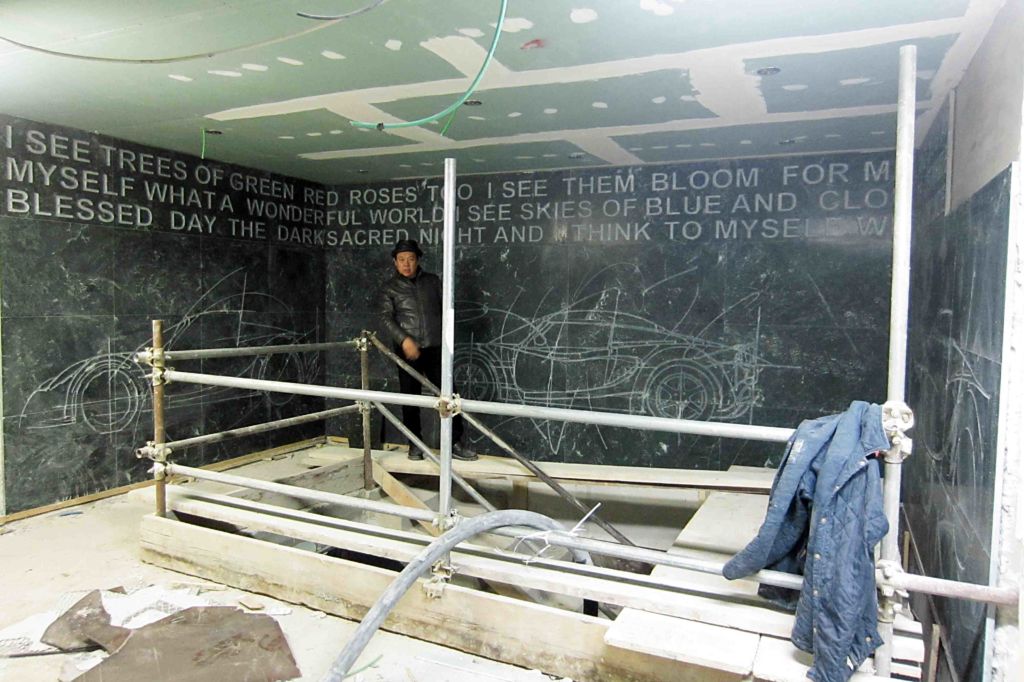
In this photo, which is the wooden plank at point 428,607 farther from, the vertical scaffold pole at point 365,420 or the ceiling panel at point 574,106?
the ceiling panel at point 574,106

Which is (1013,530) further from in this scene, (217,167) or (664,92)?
(217,167)

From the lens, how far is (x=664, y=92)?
118 inches

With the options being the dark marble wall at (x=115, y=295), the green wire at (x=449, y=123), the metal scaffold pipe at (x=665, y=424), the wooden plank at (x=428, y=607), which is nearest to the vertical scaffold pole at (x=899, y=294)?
the metal scaffold pipe at (x=665, y=424)

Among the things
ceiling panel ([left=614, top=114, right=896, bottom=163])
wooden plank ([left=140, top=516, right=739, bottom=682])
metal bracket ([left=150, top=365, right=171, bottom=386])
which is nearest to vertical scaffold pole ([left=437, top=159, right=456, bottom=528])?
wooden plank ([left=140, top=516, right=739, bottom=682])

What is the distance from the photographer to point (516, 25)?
229cm

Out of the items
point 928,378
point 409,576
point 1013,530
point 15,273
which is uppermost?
point 15,273

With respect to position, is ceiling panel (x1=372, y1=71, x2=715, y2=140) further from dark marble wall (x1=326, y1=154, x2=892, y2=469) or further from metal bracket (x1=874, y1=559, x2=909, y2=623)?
metal bracket (x1=874, y1=559, x2=909, y2=623)

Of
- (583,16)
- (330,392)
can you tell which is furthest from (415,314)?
(583,16)

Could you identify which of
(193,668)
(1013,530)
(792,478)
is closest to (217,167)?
(193,668)

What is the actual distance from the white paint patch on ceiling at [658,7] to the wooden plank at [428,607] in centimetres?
198

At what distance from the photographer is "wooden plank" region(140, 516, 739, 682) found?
204 centimetres

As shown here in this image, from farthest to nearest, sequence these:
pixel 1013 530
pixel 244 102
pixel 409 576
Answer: pixel 244 102 < pixel 409 576 < pixel 1013 530

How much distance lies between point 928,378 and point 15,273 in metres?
4.79

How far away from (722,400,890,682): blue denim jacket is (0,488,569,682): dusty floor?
0.88m
